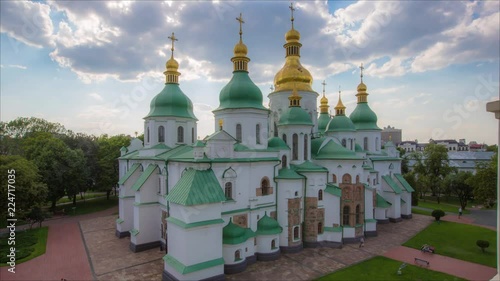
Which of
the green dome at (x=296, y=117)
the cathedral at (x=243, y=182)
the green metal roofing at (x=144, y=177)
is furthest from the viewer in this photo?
the green dome at (x=296, y=117)

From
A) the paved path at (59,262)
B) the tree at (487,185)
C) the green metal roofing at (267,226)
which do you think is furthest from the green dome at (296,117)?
the tree at (487,185)

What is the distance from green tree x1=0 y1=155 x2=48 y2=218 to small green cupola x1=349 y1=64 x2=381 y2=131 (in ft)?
112

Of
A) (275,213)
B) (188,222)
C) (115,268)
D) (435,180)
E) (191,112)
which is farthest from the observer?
(435,180)

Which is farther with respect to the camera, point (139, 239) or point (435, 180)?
point (435, 180)

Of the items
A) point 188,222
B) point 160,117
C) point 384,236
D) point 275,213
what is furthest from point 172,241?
point 384,236

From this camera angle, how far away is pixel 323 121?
33.1 meters

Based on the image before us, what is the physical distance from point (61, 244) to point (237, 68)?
830 inches

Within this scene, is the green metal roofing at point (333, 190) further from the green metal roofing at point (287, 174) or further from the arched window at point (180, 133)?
the arched window at point (180, 133)

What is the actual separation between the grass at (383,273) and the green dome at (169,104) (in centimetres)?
1848

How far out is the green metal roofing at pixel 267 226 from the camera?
754 inches

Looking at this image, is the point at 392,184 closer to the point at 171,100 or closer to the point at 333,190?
the point at 333,190

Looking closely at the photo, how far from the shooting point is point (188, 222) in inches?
595

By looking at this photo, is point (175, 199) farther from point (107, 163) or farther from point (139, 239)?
point (107, 163)

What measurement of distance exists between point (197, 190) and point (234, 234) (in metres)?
4.14
